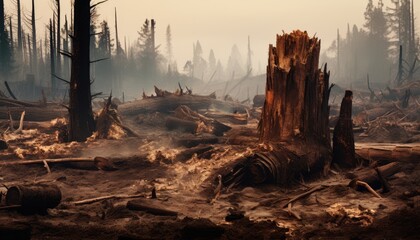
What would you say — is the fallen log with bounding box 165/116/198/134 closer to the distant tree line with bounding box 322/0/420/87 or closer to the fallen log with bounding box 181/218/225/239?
the fallen log with bounding box 181/218/225/239

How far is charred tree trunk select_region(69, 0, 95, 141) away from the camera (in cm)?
1362

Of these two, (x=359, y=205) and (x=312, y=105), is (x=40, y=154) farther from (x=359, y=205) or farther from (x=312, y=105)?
(x=359, y=205)

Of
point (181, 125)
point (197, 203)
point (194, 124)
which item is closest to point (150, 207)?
point (197, 203)

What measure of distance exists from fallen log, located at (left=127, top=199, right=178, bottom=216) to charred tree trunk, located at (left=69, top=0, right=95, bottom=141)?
753 cm

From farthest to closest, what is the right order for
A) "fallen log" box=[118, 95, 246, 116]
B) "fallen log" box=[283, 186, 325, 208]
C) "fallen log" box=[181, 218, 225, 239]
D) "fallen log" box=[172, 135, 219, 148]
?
"fallen log" box=[118, 95, 246, 116]
"fallen log" box=[172, 135, 219, 148]
"fallen log" box=[283, 186, 325, 208]
"fallen log" box=[181, 218, 225, 239]

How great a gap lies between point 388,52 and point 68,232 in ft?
243

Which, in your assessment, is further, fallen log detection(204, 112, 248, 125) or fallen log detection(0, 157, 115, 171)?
fallen log detection(204, 112, 248, 125)

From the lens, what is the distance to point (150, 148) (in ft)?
41.9

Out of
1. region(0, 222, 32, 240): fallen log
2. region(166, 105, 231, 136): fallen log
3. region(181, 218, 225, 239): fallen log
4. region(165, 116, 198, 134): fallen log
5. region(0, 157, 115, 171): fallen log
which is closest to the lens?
region(0, 222, 32, 240): fallen log

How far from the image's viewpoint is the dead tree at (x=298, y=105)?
9.27m

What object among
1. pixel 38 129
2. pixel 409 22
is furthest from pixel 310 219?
pixel 409 22

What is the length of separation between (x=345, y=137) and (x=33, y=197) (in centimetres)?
708

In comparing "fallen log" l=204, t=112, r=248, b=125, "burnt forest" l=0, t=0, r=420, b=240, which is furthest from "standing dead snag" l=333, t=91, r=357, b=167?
"fallen log" l=204, t=112, r=248, b=125

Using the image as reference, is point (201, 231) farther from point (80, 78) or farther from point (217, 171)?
point (80, 78)
